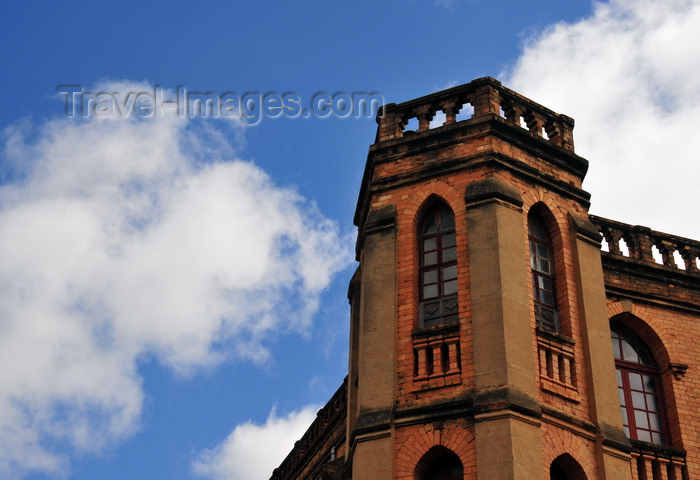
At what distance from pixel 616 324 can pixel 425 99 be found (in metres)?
5.42

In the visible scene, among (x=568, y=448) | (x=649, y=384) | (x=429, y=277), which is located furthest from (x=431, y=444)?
(x=649, y=384)

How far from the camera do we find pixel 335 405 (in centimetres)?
2136

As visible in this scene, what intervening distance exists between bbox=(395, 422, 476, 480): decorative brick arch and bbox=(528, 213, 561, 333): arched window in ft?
7.98

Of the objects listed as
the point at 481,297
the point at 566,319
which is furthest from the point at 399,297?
the point at 566,319

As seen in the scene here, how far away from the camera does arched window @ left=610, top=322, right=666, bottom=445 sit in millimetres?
17078

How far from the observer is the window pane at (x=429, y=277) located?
16.3m

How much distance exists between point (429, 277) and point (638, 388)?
4.48 meters

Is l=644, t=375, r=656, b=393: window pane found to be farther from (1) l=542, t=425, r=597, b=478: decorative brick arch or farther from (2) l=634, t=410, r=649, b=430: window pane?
(1) l=542, t=425, r=597, b=478: decorative brick arch

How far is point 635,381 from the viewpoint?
58.1 feet

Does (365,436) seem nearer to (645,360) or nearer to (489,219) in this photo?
(489,219)

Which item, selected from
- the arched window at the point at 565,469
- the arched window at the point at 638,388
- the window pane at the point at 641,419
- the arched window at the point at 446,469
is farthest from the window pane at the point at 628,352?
the arched window at the point at 446,469

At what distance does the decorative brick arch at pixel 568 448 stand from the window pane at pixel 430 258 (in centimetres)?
342

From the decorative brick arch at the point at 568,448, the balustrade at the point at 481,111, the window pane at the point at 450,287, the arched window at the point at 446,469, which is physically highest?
the balustrade at the point at 481,111

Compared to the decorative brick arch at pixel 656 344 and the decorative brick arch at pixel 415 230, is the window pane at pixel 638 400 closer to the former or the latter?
the decorative brick arch at pixel 656 344
